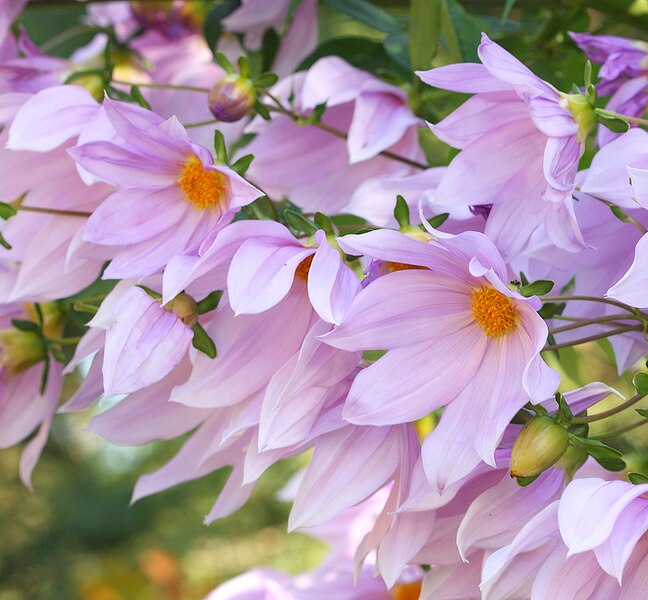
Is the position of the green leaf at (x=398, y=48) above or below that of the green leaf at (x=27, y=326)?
above

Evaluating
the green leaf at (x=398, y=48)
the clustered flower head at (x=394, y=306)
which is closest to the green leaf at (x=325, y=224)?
the clustered flower head at (x=394, y=306)

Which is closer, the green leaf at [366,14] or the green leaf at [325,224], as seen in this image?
the green leaf at [325,224]

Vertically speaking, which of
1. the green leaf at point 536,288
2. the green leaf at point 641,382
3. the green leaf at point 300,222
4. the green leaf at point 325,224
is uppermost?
the green leaf at point 325,224

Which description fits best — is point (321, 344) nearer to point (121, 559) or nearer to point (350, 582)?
point (350, 582)

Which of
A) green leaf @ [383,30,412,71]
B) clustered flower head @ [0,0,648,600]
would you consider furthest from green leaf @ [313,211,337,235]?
green leaf @ [383,30,412,71]

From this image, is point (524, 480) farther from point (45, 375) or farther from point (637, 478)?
point (45, 375)

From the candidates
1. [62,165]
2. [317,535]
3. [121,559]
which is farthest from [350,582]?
[121,559]

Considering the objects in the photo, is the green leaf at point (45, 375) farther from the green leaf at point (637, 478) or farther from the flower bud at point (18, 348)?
the green leaf at point (637, 478)

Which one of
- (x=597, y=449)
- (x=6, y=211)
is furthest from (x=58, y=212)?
(x=597, y=449)
